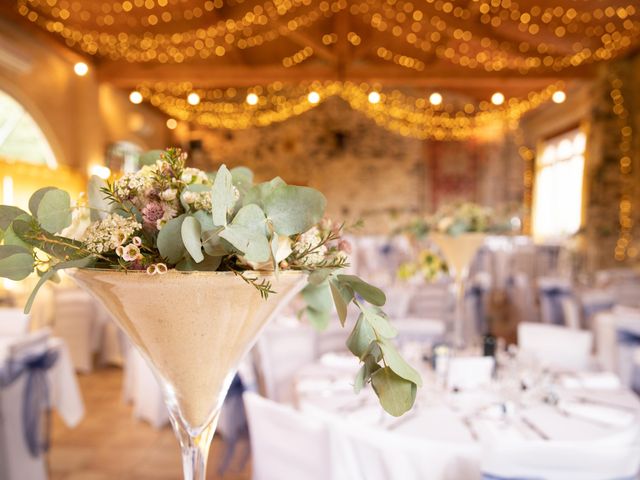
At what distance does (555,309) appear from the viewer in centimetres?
562

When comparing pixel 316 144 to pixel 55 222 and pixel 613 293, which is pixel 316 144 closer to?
pixel 613 293

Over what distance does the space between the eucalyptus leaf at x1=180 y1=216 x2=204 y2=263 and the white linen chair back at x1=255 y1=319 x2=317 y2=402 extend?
7.99ft

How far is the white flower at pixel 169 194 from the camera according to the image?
2.64 ft

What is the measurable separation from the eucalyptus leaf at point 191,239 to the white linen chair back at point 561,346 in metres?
2.82

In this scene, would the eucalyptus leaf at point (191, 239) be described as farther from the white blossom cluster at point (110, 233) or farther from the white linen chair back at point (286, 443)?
the white linen chair back at point (286, 443)

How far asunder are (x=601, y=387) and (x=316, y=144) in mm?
10198

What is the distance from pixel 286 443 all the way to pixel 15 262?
1.23 meters

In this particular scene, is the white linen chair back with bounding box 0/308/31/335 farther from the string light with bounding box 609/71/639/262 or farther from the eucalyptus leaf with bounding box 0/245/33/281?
the string light with bounding box 609/71/639/262

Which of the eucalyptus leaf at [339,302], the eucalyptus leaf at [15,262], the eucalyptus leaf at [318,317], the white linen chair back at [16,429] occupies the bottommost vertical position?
the white linen chair back at [16,429]

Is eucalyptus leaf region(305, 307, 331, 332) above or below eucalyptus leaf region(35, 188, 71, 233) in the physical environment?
below

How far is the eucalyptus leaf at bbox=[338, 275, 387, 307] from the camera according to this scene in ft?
2.73

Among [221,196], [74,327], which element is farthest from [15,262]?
[74,327]

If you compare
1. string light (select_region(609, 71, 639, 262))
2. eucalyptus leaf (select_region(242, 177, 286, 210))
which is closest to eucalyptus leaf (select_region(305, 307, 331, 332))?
eucalyptus leaf (select_region(242, 177, 286, 210))

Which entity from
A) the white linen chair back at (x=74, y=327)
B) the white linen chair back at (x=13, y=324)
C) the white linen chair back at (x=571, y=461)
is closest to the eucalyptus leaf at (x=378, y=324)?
the white linen chair back at (x=571, y=461)
